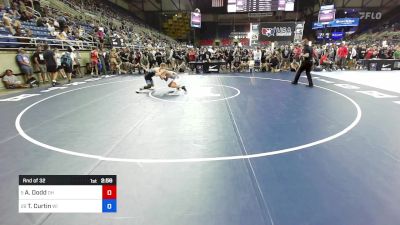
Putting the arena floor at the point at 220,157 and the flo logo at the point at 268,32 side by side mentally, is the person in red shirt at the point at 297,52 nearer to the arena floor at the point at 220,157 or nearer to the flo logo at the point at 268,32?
the flo logo at the point at 268,32

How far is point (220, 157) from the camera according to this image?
364cm

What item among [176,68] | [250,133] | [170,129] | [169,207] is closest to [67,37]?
[176,68]

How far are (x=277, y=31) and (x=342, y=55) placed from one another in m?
4.86

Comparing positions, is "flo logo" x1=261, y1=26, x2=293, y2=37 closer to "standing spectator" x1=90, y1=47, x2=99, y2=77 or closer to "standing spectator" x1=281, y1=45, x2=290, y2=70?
"standing spectator" x1=281, y1=45, x2=290, y2=70

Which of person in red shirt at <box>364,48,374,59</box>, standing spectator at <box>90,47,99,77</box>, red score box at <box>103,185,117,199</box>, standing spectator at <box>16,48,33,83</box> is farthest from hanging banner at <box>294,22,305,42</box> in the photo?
red score box at <box>103,185,117,199</box>

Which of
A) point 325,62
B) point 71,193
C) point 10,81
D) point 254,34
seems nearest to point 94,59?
point 10,81

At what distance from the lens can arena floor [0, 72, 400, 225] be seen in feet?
8.01

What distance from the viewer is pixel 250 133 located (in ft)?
15.0

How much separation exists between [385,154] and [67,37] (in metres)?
16.2

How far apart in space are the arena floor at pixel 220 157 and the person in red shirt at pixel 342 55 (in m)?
11.6

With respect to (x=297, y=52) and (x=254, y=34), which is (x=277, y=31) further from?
(x=297, y=52)

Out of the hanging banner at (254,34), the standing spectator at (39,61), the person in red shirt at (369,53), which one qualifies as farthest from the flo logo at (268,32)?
the standing spectator at (39,61)

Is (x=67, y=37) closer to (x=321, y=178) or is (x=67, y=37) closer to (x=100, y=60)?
(x=100, y=60)

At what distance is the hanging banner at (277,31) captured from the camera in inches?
671
